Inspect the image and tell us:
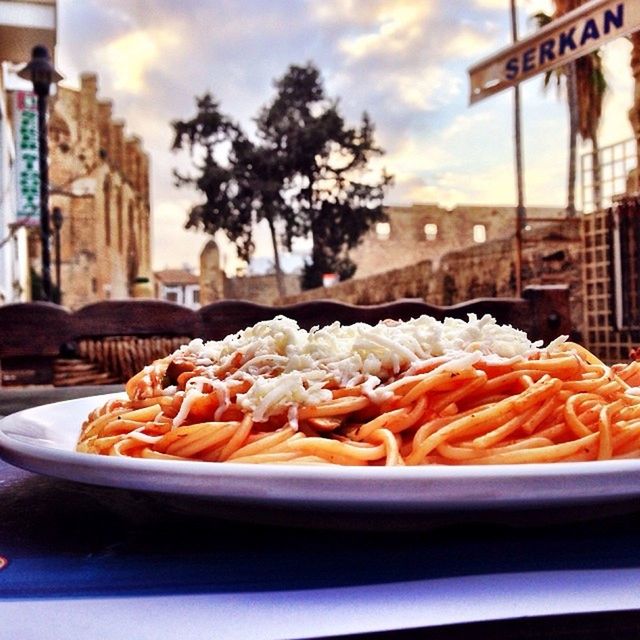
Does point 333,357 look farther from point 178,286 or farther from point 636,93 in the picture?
point 178,286

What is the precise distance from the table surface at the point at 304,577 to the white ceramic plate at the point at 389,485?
0.02m

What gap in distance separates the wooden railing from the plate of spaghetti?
111 cm

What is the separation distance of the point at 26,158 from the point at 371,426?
1019cm

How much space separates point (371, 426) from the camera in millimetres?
408

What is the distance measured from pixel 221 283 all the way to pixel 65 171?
6.14m

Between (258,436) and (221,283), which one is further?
(221,283)

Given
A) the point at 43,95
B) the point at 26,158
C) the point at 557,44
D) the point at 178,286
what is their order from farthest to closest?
1. the point at 178,286
2. the point at 26,158
3. the point at 43,95
4. the point at 557,44

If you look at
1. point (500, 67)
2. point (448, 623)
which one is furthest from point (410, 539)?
point (500, 67)

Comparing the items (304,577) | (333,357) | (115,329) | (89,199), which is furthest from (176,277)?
(304,577)

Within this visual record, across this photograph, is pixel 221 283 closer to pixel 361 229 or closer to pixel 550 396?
pixel 361 229

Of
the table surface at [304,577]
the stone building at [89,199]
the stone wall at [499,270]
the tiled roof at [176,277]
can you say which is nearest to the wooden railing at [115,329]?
the table surface at [304,577]

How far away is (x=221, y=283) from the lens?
1880 centimetres

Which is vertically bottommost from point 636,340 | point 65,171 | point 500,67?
point 636,340

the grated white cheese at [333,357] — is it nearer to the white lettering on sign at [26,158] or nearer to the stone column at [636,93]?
the stone column at [636,93]
